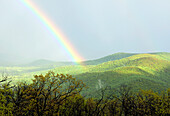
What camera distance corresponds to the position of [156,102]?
47.9 meters

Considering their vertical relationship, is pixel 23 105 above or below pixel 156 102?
above

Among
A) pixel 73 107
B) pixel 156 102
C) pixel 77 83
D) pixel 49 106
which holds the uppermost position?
pixel 77 83

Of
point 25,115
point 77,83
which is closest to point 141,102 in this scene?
point 77,83

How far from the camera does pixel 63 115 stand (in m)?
42.6

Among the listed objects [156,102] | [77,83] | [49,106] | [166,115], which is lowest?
[166,115]

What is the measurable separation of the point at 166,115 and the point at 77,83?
36918mm

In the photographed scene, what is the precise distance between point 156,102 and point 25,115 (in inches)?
1649

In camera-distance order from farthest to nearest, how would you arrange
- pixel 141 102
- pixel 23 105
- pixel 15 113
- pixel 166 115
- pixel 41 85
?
pixel 141 102
pixel 166 115
pixel 23 105
pixel 15 113
pixel 41 85

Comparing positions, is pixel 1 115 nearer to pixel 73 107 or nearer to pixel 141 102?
pixel 73 107

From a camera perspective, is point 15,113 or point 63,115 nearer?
point 15,113

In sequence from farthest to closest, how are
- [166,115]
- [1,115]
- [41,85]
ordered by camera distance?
[166,115] → [41,85] → [1,115]

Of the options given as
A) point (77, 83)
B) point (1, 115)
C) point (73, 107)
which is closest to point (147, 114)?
point (73, 107)

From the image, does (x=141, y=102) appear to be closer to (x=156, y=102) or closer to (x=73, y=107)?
(x=156, y=102)

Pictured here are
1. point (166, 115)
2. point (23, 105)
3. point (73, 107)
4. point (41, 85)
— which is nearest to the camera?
point (41, 85)
